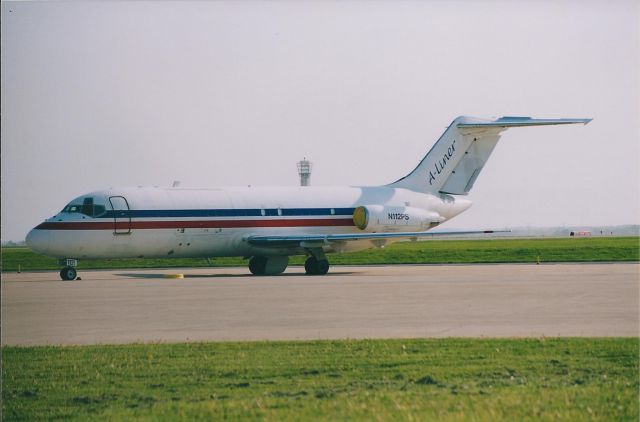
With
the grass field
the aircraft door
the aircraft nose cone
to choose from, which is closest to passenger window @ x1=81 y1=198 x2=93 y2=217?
the aircraft door

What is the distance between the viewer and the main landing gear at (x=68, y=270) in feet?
113

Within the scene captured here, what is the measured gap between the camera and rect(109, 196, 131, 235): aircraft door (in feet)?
118

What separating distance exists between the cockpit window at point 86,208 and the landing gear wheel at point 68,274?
7.02 feet

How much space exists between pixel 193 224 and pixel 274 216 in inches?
147

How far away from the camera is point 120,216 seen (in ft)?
118

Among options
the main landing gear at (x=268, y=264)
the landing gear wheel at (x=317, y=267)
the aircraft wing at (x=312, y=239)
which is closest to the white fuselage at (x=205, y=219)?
the aircraft wing at (x=312, y=239)

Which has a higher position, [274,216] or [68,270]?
[274,216]

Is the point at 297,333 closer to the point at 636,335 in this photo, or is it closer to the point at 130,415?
the point at 636,335

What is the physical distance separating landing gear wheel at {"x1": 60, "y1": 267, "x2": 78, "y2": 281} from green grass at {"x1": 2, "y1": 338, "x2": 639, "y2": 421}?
20428 mm

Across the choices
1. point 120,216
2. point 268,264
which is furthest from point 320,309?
point 268,264

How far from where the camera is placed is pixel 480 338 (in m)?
15.0

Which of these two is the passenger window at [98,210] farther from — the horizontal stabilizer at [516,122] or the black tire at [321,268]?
the horizontal stabilizer at [516,122]

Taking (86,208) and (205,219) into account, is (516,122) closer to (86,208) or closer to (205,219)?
(205,219)

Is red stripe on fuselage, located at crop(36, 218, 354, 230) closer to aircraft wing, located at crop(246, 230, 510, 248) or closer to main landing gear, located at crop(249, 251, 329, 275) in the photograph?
aircraft wing, located at crop(246, 230, 510, 248)
